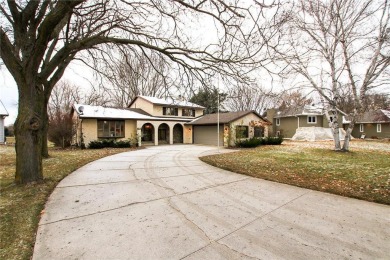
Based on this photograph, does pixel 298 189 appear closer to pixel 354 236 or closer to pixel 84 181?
pixel 354 236

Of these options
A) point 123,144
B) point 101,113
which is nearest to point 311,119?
point 123,144

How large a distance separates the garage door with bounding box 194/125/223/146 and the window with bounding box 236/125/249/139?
80.8 inches

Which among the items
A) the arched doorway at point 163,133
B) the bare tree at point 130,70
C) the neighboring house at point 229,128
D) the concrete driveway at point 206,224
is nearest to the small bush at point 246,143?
the neighboring house at point 229,128

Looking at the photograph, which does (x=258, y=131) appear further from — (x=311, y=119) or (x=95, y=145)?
(x=95, y=145)

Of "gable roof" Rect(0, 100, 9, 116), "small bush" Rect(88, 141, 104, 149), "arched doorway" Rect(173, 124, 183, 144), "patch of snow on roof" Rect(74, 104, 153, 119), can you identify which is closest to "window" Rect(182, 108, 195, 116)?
"arched doorway" Rect(173, 124, 183, 144)

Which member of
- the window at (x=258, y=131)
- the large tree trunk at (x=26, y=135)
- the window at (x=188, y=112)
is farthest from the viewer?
the window at (x=188, y=112)

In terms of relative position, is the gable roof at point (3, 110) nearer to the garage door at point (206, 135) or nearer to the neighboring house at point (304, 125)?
the garage door at point (206, 135)

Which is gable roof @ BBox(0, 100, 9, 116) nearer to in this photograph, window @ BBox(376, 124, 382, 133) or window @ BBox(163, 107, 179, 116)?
window @ BBox(163, 107, 179, 116)

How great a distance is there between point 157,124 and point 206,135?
6.05m

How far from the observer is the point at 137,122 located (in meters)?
22.4

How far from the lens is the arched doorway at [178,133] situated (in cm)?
2734

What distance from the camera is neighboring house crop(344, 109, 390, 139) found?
30547mm

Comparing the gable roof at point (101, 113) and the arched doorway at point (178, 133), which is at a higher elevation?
the gable roof at point (101, 113)

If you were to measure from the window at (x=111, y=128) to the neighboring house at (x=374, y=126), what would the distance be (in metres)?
33.6
